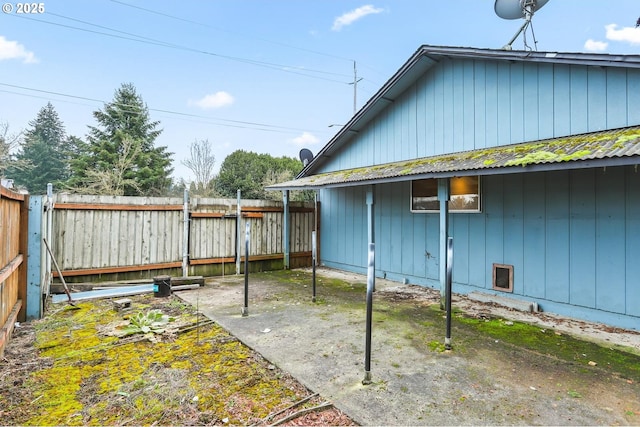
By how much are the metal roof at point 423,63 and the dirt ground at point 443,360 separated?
11.5 feet

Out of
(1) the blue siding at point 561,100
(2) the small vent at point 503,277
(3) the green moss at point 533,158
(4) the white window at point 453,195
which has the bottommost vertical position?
(2) the small vent at point 503,277

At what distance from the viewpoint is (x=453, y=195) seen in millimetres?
6312

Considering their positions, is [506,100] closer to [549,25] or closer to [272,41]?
[549,25]

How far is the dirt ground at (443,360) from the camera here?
237 cm

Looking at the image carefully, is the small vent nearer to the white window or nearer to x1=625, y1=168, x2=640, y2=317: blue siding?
the white window

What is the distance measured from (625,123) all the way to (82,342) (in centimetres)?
714

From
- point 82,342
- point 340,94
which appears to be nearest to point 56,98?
point 340,94

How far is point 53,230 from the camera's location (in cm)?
584

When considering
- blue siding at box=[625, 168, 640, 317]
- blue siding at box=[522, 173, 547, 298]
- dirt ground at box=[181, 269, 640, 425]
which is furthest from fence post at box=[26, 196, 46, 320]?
blue siding at box=[625, 168, 640, 317]

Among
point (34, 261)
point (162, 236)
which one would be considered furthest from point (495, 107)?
point (34, 261)

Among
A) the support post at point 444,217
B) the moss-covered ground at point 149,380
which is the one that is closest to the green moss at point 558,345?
the support post at point 444,217

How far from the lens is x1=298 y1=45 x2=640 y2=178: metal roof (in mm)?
4289

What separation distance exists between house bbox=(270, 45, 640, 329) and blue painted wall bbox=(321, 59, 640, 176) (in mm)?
17

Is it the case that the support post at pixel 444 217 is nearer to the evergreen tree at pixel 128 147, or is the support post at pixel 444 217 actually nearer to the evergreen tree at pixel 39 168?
the evergreen tree at pixel 128 147
